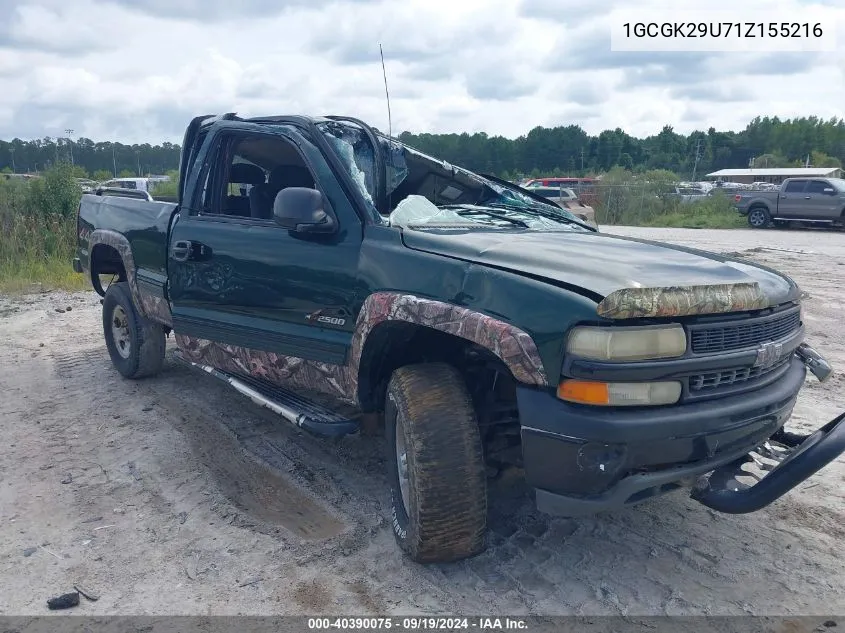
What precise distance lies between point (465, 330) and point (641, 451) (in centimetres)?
79

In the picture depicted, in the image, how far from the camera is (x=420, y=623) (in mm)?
2791

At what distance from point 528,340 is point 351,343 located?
115 cm

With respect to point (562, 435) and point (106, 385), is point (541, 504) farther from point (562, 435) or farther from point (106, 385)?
point (106, 385)

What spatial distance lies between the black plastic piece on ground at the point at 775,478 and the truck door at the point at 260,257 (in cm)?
174

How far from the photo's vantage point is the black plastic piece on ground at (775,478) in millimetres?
2703

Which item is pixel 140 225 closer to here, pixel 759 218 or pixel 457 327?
pixel 457 327

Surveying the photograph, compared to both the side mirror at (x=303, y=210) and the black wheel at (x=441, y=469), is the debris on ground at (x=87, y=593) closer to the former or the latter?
the black wheel at (x=441, y=469)

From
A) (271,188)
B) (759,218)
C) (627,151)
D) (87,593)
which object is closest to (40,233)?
(271,188)

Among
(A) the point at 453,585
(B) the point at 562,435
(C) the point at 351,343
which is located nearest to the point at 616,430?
(B) the point at 562,435

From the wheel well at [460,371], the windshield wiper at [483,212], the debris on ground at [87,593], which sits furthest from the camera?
the windshield wiper at [483,212]

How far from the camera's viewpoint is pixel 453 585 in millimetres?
3037

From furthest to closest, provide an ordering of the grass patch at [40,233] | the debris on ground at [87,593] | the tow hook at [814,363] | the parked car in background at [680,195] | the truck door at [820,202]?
the parked car in background at [680,195], the truck door at [820,202], the grass patch at [40,233], the tow hook at [814,363], the debris on ground at [87,593]

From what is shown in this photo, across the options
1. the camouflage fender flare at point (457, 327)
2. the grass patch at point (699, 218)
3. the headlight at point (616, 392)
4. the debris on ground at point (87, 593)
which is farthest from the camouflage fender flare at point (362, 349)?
the grass patch at point (699, 218)

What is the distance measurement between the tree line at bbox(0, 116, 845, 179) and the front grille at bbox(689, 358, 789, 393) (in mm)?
34121
